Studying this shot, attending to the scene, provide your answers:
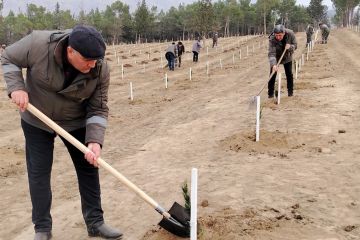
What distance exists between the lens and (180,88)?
17.6 metres

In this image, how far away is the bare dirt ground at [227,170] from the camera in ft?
14.5

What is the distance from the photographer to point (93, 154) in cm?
363

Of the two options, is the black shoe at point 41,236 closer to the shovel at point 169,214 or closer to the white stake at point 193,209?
the shovel at point 169,214

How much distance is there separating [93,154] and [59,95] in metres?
0.56

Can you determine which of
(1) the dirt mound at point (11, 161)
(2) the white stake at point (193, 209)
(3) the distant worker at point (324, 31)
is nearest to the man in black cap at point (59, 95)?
(2) the white stake at point (193, 209)

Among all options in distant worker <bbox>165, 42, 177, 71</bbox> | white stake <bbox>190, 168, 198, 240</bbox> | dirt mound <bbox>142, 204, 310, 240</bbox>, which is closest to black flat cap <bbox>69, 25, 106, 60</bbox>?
white stake <bbox>190, 168, 198, 240</bbox>

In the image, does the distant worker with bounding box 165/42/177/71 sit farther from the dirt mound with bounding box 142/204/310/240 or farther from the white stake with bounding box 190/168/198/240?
the white stake with bounding box 190/168/198/240

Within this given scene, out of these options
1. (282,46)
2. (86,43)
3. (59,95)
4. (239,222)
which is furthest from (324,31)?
(86,43)

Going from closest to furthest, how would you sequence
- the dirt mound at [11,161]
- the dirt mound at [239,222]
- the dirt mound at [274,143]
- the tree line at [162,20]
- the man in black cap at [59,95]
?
the man in black cap at [59,95] → the dirt mound at [239,222] → the dirt mound at [11,161] → the dirt mound at [274,143] → the tree line at [162,20]

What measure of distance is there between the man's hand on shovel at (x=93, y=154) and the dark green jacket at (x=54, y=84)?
5cm

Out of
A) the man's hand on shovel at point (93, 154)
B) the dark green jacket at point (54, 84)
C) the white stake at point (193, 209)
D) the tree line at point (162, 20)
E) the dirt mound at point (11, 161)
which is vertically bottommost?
the dirt mound at point (11, 161)

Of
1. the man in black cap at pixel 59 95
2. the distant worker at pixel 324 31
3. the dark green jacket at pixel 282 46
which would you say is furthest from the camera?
the distant worker at pixel 324 31

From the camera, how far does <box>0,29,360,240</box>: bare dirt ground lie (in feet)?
14.5

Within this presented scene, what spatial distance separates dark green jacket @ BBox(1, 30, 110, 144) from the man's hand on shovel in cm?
5
